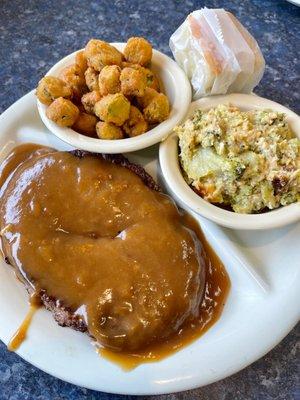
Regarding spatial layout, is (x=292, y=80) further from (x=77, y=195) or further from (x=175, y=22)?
(x=77, y=195)

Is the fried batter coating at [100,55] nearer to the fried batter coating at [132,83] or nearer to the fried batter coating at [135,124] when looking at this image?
the fried batter coating at [132,83]

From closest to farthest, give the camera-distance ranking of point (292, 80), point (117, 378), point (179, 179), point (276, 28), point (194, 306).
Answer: point (117, 378) < point (194, 306) < point (179, 179) < point (292, 80) < point (276, 28)

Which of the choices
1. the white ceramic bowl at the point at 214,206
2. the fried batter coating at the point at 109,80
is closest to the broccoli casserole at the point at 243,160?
the white ceramic bowl at the point at 214,206

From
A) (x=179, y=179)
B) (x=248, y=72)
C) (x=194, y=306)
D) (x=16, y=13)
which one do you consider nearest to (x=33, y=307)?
(x=194, y=306)

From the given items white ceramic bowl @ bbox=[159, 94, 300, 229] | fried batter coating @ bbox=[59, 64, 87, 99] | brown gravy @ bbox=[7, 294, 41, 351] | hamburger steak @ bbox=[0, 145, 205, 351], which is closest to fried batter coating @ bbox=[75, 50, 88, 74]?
fried batter coating @ bbox=[59, 64, 87, 99]

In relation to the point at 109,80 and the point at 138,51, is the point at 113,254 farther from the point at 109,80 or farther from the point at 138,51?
the point at 138,51

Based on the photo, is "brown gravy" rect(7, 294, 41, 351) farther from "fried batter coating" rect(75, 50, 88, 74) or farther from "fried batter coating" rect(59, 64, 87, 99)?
"fried batter coating" rect(75, 50, 88, 74)

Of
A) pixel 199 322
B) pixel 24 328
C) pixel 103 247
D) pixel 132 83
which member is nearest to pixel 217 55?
pixel 132 83
